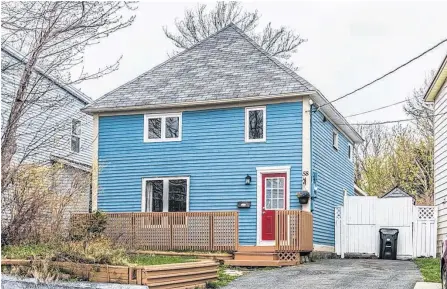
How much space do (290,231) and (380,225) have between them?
4720 mm

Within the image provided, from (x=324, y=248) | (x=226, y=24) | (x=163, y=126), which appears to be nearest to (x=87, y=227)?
(x=163, y=126)

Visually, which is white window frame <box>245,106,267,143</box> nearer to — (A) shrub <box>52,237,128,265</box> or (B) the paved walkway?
(B) the paved walkway

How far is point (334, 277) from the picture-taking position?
496 inches

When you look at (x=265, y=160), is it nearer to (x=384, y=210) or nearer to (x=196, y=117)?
(x=196, y=117)

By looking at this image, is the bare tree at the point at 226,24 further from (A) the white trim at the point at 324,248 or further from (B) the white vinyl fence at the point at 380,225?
(A) the white trim at the point at 324,248

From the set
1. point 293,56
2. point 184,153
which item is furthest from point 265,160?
point 293,56

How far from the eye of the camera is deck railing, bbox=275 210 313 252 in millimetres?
15555

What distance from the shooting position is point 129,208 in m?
19.4

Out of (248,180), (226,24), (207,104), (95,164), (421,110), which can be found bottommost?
(248,180)

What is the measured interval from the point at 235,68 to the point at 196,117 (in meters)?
1.97

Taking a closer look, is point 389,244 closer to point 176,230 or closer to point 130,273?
point 176,230

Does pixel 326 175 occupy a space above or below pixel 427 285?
above

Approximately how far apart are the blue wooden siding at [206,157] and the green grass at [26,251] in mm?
7243

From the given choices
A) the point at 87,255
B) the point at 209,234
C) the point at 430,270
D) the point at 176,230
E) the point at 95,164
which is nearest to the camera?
the point at 87,255
